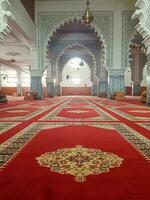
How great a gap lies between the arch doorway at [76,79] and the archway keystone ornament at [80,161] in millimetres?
22066

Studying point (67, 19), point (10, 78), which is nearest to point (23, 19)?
point (67, 19)

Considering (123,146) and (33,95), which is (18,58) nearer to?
(33,95)

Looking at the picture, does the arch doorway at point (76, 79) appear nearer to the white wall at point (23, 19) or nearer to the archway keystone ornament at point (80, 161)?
the white wall at point (23, 19)

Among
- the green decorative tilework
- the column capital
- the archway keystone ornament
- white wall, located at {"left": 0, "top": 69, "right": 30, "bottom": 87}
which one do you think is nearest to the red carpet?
the archway keystone ornament

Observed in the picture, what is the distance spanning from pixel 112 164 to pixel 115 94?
9547 millimetres

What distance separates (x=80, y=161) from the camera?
1.56m

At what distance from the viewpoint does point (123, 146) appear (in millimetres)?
1987

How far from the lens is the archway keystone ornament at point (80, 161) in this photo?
138 centimetres

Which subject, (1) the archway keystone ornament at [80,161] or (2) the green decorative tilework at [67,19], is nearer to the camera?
(1) the archway keystone ornament at [80,161]

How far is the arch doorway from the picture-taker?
23.8 m

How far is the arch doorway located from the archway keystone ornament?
72.4ft

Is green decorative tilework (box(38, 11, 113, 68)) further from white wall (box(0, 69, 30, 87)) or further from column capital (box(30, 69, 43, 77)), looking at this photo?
white wall (box(0, 69, 30, 87))

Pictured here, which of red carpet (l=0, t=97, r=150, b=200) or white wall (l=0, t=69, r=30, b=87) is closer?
red carpet (l=0, t=97, r=150, b=200)

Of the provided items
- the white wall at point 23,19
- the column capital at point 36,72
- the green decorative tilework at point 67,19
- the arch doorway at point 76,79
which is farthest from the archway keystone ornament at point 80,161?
the arch doorway at point 76,79
